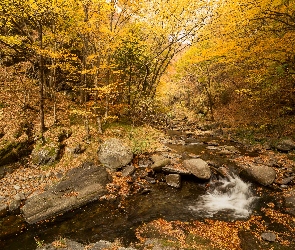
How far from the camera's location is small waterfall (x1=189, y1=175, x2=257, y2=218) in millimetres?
10883

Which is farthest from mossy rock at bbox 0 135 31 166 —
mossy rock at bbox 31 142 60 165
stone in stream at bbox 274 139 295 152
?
stone in stream at bbox 274 139 295 152

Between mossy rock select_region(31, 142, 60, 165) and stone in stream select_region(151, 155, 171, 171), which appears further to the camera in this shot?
stone in stream select_region(151, 155, 171, 171)

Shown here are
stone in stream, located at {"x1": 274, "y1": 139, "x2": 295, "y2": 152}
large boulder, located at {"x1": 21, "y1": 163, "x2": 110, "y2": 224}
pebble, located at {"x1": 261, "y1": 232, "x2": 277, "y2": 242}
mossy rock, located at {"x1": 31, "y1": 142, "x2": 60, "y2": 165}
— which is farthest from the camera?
stone in stream, located at {"x1": 274, "y1": 139, "x2": 295, "y2": 152}

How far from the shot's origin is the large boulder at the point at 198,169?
13.4 m

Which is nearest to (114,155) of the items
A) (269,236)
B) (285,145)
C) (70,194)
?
(70,194)

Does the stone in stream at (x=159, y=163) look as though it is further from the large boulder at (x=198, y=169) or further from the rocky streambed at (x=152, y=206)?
the large boulder at (x=198, y=169)

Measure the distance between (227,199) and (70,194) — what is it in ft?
26.5

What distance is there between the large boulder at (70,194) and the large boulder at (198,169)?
4.75 metres

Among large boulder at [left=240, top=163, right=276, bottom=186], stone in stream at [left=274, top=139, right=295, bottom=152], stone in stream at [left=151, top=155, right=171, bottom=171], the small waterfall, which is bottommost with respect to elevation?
the small waterfall

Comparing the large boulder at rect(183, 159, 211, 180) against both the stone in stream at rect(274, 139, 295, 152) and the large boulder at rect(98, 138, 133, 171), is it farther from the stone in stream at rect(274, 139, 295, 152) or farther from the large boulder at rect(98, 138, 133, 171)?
the stone in stream at rect(274, 139, 295, 152)

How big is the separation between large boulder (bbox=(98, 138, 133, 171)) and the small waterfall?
4.99m

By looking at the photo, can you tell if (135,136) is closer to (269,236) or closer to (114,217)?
(114,217)

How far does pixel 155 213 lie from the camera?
35.0ft

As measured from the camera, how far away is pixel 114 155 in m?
14.2
